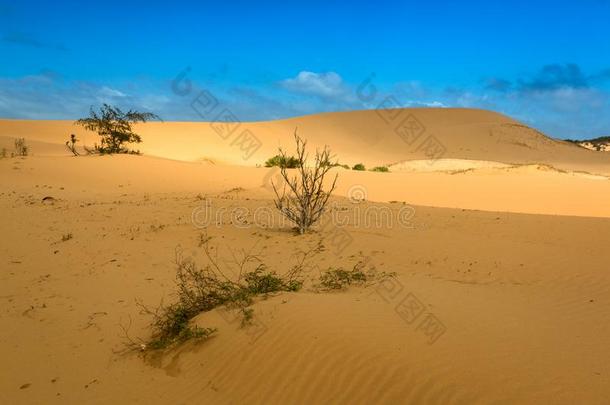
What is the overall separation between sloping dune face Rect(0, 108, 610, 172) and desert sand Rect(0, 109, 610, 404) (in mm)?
17428

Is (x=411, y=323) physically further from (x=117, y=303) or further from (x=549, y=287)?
(x=117, y=303)

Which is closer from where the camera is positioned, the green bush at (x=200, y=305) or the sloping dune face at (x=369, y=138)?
the green bush at (x=200, y=305)

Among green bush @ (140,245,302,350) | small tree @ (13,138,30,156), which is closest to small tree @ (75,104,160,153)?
small tree @ (13,138,30,156)

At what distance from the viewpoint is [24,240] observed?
7098 mm

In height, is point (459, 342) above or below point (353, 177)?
below

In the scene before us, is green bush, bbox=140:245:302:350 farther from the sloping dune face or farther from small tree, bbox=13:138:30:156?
the sloping dune face

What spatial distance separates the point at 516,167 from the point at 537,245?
1331cm

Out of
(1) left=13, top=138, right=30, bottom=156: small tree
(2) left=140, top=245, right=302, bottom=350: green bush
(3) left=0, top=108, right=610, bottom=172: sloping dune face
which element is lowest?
(2) left=140, top=245, right=302, bottom=350: green bush

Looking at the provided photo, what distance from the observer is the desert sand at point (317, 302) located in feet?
10.4

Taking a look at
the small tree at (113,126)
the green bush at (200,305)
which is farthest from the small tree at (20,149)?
the green bush at (200,305)

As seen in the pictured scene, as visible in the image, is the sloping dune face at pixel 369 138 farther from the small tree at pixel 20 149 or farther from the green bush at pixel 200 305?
the green bush at pixel 200 305

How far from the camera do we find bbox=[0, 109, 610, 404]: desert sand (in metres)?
3.18

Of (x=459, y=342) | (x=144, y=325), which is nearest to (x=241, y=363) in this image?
(x=144, y=325)

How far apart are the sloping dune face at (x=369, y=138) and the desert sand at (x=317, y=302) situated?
17.4m
